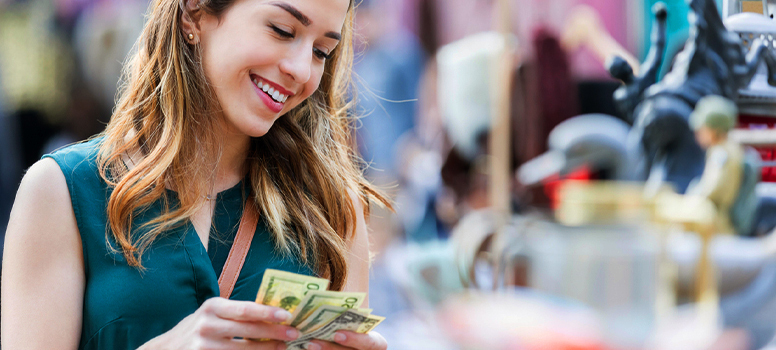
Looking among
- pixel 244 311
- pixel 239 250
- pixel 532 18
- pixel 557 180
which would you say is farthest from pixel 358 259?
pixel 532 18

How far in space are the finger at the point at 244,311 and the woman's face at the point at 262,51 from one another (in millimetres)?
482

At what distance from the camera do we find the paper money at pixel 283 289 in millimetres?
1382

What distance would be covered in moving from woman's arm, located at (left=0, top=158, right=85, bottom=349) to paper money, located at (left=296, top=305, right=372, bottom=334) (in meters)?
0.54

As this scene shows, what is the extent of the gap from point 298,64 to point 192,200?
1.46 feet

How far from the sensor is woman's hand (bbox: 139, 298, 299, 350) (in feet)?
4.35

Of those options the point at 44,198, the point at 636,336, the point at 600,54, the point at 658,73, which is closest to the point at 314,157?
the point at 44,198

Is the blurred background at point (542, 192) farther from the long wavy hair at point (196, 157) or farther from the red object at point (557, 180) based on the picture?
the long wavy hair at point (196, 157)

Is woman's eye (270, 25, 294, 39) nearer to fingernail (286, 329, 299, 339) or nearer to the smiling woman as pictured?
the smiling woman

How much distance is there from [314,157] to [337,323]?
61 centimetres

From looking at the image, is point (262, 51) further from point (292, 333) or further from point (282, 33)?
point (292, 333)

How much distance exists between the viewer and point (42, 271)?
4.66ft

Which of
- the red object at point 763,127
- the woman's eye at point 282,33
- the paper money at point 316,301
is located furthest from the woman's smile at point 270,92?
the red object at point 763,127

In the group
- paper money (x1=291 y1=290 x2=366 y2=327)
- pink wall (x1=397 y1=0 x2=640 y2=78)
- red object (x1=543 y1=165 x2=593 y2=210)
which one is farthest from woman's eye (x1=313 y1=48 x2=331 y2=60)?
red object (x1=543 y1=165 x2=593 y2=210)

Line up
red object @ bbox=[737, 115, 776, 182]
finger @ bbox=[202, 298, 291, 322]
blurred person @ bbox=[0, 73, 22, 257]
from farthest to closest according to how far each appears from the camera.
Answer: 1. blurred person @ bbox=[0, 73, 22, 257]
2. red object @ bbox=[737, 115, 776, 182]
3. finger @ bbox=[202, 298, 291, 322]
